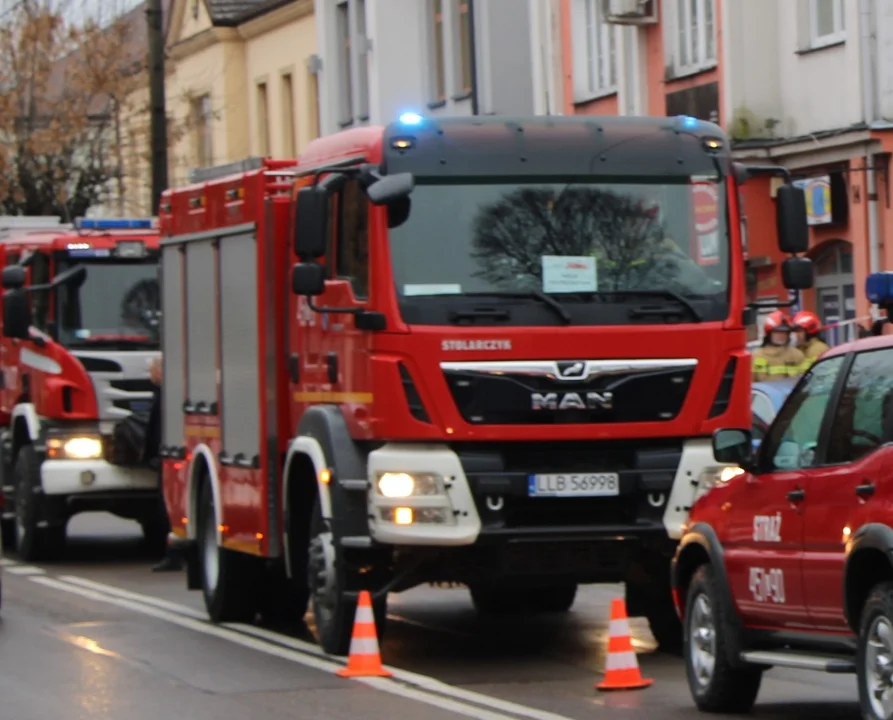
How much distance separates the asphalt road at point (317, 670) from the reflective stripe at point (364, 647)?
188 millimetres

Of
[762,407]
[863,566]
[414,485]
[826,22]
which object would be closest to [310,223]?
[414,485]

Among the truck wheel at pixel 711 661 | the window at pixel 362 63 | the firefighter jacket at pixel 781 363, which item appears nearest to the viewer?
the truck wheel at pixel 711 661

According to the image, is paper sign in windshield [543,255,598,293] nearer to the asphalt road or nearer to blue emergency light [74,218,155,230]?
the asphalt road

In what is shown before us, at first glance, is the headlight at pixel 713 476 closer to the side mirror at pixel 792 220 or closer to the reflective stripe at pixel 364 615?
the side mirror at pixel 792 220

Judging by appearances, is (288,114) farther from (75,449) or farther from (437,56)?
(75,449)

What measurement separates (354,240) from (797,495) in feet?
12.2

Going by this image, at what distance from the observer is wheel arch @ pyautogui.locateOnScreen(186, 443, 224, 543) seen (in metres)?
14.7

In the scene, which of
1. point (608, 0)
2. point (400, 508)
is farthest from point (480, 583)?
point (608, 0)

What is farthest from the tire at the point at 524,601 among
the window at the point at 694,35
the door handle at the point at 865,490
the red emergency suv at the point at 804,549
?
the window at the point at 694,35

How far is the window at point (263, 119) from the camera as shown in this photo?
46.1 m

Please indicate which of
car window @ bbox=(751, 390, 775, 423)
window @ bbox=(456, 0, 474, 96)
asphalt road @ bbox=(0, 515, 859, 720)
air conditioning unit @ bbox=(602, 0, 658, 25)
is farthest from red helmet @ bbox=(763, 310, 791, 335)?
window @ bbox=(456, 0, 474, 96)

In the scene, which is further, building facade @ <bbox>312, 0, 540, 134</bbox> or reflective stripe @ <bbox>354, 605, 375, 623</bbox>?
building facade @ <bbox>312, 0, 540, 134</bbox>

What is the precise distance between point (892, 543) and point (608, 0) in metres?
21.8

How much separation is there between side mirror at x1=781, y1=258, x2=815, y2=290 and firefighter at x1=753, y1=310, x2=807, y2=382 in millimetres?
5805
